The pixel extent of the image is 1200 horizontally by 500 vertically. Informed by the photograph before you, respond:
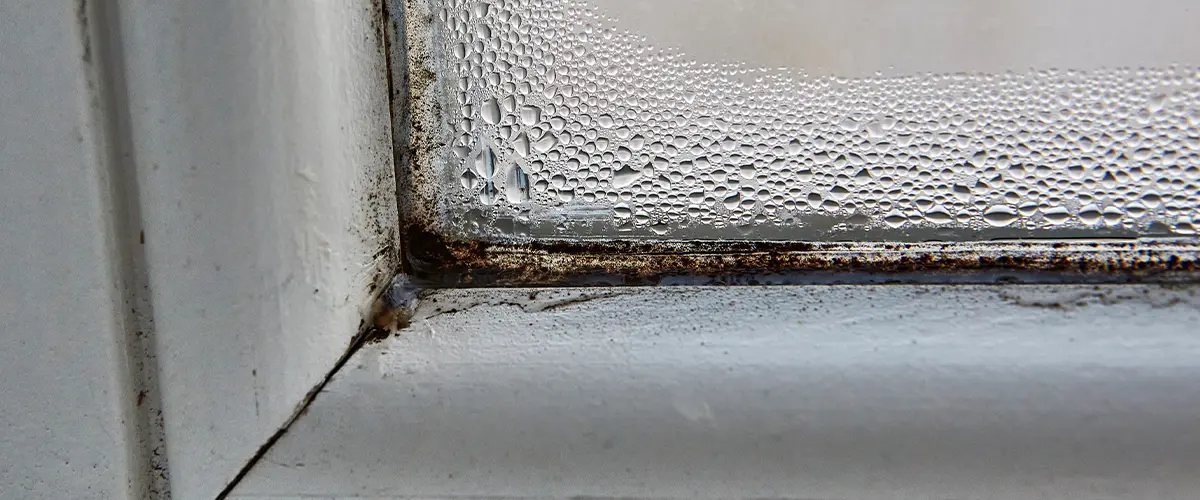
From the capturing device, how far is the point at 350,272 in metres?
0.35

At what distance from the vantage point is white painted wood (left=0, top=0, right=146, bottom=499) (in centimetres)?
29

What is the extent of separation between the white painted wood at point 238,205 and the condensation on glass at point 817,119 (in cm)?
9

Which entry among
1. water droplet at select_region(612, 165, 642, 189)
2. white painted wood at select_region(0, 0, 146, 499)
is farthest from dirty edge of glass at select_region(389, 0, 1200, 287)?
white painted wood at select_region(0, 0, 146, 499)

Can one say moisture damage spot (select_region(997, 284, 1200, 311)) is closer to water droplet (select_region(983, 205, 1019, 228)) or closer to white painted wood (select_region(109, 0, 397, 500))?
water droplet (select_region(983, 205, 1019, 228))

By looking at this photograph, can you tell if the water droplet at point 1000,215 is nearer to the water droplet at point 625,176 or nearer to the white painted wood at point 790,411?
the white painted wood at point 790,411

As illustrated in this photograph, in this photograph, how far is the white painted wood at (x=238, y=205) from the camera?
29 centimetres

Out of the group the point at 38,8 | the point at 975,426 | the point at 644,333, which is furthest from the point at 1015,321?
the point at 38,8

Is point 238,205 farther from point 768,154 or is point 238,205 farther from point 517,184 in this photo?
point 768,154

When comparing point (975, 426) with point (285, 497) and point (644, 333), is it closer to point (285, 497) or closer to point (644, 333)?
point (644, 333)

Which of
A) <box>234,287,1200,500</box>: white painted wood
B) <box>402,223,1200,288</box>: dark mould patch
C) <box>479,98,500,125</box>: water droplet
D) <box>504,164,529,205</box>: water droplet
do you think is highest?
<box>479,98,500,125</box>: water droplet

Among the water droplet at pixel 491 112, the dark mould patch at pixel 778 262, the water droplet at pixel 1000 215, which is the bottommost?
the dark mould patch at pixel 778 262

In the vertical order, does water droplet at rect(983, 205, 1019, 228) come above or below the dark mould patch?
above

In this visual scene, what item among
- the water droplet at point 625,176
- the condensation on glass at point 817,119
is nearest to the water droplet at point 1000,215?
the condensation on glass at point 817,119

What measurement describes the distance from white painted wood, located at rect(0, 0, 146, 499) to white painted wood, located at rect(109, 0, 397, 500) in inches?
0.8
